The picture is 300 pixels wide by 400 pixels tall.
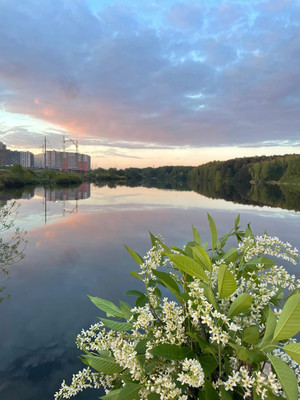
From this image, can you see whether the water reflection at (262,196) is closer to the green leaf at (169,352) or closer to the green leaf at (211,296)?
the green leaf at (211,296)

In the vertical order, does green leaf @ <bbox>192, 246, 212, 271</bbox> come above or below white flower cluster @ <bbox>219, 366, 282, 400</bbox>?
above

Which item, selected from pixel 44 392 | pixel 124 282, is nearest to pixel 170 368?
pixel 44 392

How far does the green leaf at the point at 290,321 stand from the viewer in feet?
2.79

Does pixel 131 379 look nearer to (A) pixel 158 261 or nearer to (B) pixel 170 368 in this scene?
(B) pixel 170 368

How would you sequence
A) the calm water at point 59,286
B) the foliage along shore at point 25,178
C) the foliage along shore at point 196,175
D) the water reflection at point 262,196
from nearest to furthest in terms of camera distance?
the calm water at point 59,286
the water reflection at point 262,196
the foliage along shore at point 25,178
the foliage along shore at point 196,175

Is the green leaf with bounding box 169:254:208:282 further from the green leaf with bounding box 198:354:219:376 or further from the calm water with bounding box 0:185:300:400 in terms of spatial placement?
the calm water with bounding box 0:185:300:400

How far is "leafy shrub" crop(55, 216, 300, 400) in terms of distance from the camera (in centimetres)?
92

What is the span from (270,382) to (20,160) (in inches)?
5933

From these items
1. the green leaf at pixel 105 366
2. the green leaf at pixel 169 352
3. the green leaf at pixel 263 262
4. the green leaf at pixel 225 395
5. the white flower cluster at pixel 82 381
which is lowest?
the white flower cluster at pixel 82 381

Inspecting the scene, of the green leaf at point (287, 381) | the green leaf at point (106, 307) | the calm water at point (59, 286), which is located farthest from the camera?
the calm water at point (59, 286)

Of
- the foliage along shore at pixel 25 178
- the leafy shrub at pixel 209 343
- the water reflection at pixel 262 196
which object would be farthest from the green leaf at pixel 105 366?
the foliage along shore at pixel 25 178

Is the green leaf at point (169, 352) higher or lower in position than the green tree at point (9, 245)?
higher

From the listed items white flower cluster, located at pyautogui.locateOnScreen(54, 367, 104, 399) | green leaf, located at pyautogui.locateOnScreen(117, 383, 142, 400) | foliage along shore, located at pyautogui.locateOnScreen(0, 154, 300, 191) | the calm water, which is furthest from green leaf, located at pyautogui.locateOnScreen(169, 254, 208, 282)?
foliage along shore, located at pyautogui.locateOnScreen(0, 154, 300, 191)

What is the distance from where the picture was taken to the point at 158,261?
144 centimetres
